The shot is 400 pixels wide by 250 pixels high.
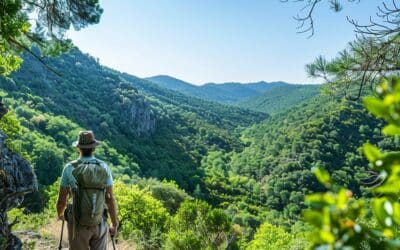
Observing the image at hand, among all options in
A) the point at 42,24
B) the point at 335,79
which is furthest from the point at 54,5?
the point at 335,79

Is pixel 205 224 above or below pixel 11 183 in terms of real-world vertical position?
below

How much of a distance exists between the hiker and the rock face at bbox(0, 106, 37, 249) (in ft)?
6.61

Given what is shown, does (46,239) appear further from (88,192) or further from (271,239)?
(271,239)

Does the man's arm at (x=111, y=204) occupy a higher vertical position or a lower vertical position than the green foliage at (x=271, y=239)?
higher

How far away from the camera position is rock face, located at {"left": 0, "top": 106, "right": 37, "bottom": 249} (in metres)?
5.58

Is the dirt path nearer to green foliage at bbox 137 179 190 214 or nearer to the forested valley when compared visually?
the forested valley

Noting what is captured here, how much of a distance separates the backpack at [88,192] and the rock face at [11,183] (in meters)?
2.21

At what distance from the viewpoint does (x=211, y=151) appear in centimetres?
10138

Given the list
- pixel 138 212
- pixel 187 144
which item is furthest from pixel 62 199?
pixel 187 144

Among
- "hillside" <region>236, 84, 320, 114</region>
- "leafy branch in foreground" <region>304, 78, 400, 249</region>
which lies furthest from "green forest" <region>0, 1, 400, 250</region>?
"hillside" <region>236, 84, 320, 114</region>

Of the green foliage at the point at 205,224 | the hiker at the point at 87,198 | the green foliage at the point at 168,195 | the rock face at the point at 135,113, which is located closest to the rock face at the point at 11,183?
the hiker at the point at 87,198

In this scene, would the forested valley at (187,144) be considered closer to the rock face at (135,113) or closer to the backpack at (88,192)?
the rock face at (135,113)

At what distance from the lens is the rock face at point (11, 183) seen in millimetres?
5582

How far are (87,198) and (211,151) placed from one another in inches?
3858
